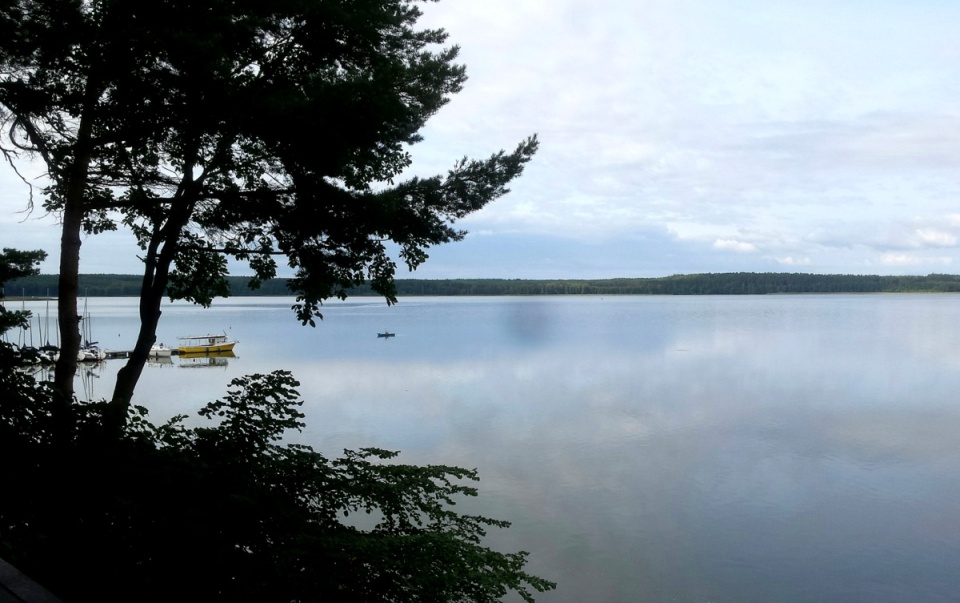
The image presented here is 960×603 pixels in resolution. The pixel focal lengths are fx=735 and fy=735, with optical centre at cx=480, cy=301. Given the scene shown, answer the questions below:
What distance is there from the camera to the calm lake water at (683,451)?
39.5 ft

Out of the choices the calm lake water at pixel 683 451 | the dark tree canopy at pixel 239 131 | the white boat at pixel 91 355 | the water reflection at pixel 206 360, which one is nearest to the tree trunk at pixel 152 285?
the dark tree canopy at pixel 239 131

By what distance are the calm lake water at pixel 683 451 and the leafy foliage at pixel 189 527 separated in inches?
238

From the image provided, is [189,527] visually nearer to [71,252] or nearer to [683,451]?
[71,252]

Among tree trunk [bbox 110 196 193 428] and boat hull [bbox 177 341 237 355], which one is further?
boat hull [bbox 177 341 237 355]

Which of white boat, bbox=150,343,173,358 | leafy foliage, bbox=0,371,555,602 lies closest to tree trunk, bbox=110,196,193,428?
leafy foliage, bbox=0,371,555,602

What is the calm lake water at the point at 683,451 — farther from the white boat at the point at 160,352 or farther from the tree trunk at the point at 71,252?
the tree trunk at the point at 71,252

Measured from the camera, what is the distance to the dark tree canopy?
6.34 meters

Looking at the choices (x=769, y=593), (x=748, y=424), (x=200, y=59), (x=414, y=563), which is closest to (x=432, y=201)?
(x=200, y=59)

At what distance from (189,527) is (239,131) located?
12.0 ft

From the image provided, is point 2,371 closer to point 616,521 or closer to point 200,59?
point 200,59

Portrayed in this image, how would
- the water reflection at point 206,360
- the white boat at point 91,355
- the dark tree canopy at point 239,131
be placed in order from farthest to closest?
the water reflection at point 206,360
the white boat at point 91,355
the dark tree canopy at point 239,131

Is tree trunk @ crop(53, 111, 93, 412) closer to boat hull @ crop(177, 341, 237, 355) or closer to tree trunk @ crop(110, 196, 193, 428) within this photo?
tree trunk @ crop(110, 196, 193, 428)

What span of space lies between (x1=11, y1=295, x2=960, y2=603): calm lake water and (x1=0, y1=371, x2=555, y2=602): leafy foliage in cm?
605

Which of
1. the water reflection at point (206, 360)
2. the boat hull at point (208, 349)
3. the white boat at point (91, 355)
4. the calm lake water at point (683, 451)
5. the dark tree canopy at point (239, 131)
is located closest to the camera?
the dark tree canopy at point (239, 131)
